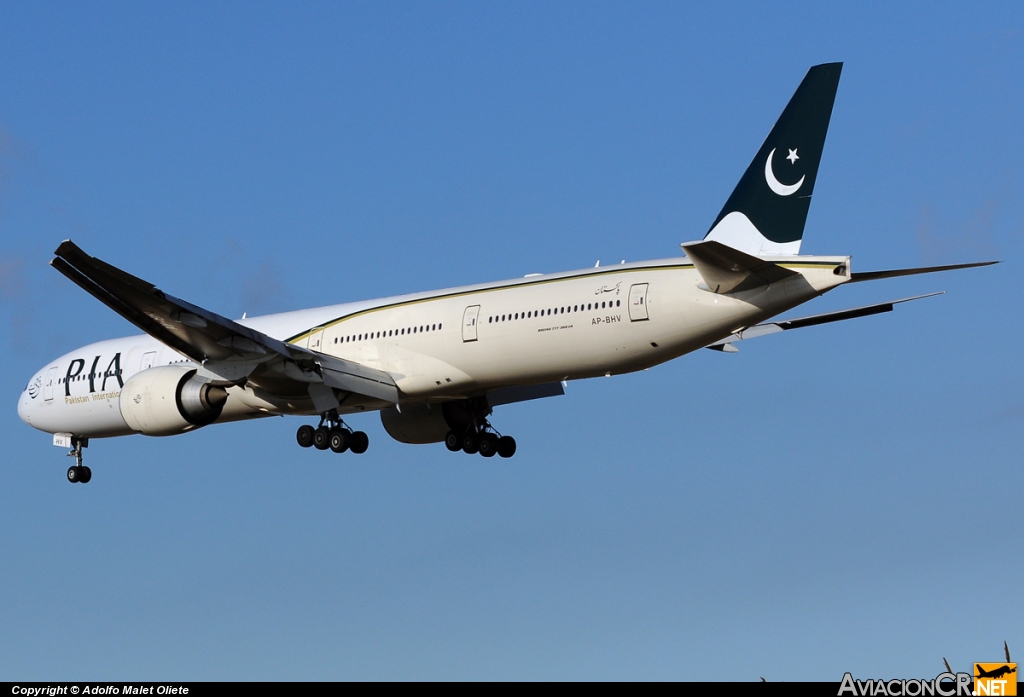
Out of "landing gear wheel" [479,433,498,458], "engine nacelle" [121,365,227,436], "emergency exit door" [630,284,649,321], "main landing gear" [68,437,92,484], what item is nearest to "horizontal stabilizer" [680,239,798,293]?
"emergency exit door" [630,284,649,321]

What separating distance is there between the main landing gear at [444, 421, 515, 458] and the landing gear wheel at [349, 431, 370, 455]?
3.03 metres

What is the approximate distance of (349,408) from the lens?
121 feet

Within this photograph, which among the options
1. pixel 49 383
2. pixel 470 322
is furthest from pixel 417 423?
pixel 49 383

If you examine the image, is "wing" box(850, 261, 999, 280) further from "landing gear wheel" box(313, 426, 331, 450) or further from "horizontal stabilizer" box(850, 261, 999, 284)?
"landing gear wheel" box(313, 426, 331, 450)

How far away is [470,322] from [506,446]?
5.29 metres

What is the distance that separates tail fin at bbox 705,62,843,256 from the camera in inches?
1216

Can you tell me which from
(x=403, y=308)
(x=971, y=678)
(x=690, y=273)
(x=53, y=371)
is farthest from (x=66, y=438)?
(x=971, y=678)

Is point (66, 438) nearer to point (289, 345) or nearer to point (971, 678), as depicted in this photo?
point (289, 345)

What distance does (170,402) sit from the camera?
36156 mm

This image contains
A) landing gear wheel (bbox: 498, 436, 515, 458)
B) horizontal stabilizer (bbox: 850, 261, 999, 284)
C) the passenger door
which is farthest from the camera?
the passenger door

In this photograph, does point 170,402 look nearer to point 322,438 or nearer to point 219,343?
point 219,343

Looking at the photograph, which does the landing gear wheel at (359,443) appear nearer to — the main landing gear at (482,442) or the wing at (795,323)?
the main landing gear at (482,442)

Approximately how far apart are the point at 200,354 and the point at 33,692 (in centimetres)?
1417

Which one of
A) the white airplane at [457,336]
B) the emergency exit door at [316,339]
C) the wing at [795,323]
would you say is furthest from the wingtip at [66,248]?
the wing at [795,323]
